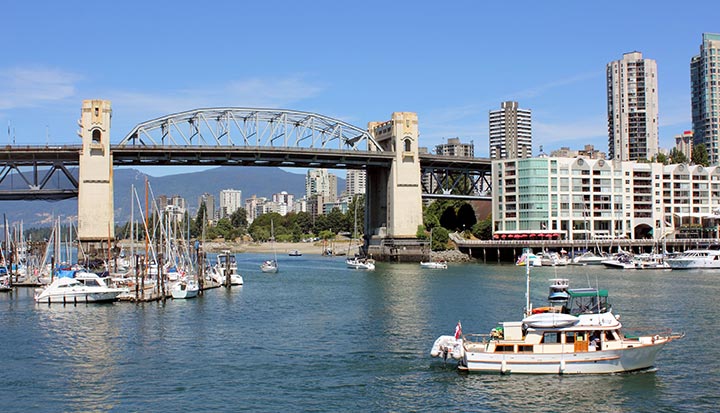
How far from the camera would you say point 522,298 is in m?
74.2

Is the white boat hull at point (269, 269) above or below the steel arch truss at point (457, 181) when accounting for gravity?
below

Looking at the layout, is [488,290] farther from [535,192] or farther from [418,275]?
[535,192]

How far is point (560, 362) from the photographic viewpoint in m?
39.5

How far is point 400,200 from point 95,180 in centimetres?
5128

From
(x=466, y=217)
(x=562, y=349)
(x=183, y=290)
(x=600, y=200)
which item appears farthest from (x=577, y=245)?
(x=562, y=349)

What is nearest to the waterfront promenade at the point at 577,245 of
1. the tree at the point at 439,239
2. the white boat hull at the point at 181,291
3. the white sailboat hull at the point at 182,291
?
the tree at the point at 439,239

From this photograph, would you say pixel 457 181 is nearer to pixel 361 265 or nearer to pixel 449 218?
pixel 449 218

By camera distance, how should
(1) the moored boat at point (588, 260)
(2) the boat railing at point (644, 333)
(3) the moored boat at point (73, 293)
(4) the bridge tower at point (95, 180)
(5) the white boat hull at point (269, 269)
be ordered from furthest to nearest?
A: (1) the moored boat at point (588, 260), (4) the bridge tower at point (95, 180), (5) the white boat hull at point (269, 269), (3) the moored boat at point (73, 293), (2) the boat railing at point (644, 333)

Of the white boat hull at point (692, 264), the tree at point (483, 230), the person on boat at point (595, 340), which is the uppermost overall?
the tree at point (483, 230)

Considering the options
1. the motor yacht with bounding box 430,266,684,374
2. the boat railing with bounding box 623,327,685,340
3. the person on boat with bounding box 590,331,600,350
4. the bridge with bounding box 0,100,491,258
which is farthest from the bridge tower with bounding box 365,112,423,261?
the person on boat with bounding box 590,331,600,350

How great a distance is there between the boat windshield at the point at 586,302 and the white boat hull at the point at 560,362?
352 centimetres

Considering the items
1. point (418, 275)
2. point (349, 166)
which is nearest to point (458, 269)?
point (418, 275)

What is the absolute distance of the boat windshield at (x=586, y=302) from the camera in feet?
145

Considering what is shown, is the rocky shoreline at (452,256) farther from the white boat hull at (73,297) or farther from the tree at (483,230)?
the white boat hull at (73,297)
